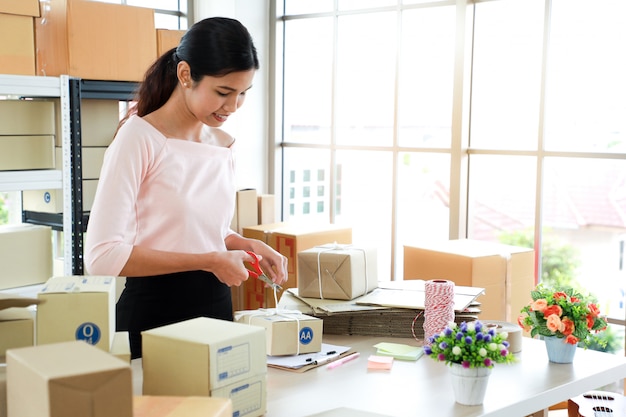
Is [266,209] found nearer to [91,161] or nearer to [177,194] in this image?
[91,161]

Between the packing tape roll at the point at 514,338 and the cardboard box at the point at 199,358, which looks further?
the packing tape roll at the point at 514,338

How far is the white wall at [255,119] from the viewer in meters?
4.54

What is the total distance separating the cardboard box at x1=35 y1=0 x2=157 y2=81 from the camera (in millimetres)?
3293

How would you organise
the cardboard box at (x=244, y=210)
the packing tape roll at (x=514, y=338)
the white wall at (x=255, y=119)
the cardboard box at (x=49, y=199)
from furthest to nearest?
the white wall at (x=255, y=119) < the cardboard box at (x=244, y=210) < the cardboard box at (x=49, y=199) < the packing tape roll at (x=514, y=338)

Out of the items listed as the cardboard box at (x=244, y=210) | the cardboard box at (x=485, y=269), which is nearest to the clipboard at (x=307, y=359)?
the cardboard box at (x=485, y=269)

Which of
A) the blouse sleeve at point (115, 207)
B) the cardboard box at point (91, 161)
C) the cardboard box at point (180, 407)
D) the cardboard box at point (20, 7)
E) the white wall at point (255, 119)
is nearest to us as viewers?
the cardboard box at point (180, 407)

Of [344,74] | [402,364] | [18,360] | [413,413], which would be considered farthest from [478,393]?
[344,74]

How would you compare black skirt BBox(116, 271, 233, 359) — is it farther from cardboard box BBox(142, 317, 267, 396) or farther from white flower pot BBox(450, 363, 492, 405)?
white flower pot BBox(450, 363, 492, 405)

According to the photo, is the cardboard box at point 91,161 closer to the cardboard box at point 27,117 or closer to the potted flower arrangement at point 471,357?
the cardboard box at point 27,117

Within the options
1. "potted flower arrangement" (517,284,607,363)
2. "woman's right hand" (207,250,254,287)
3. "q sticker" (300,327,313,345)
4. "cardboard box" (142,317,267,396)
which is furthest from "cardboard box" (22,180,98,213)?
"potted flower arrangement" (517,284,607,363)

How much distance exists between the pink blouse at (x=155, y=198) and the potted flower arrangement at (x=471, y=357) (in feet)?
A: 2.39

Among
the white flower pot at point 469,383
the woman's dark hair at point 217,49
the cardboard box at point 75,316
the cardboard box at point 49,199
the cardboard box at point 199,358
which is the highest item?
the woman's dark hair at point 217,49

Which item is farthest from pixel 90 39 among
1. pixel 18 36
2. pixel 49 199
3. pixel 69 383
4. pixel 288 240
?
pixel 69 383

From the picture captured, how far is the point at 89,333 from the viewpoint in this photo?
1.50 metres
